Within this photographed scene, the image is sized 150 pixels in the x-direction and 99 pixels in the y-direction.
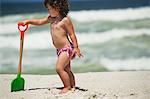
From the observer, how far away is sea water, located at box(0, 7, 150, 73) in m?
4.37

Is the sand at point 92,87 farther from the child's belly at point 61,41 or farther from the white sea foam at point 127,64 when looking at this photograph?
the white sea foam at point 127,64

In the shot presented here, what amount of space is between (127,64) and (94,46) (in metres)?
1.32

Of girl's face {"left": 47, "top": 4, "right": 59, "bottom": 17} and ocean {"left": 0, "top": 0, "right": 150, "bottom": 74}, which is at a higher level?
ocean {"left": 0, "top": 0, "right": 150, "bottom": 74}

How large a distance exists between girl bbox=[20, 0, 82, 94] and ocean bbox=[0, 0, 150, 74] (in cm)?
138

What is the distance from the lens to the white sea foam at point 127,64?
4082mm

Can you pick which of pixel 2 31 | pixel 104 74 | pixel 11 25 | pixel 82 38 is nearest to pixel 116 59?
pixel 104 74

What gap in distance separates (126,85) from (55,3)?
91cm

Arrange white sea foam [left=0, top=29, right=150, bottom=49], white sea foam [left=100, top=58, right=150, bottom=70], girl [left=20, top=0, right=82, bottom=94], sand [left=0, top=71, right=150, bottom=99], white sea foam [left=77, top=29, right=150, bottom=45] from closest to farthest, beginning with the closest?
sand [left=0, top=71, right=150, bottom=99] → girl [left=20, top=0, right=82, bottom=94] → white sea foam [left=100, top=58, right=150, bottom=70] → white sea foam [left=0, top=29, right=150, bottom=49] → white sea foam [left=77, top=29, right=150, bottom=45]

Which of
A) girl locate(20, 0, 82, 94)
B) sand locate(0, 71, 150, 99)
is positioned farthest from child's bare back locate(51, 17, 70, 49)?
sand locate(0, 71, 150, 99)

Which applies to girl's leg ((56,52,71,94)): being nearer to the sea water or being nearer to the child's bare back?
the child's bare back

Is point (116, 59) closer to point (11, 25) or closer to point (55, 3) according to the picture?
point (55, 3)

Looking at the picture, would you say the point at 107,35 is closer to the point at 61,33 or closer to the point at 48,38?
the point at 48,38

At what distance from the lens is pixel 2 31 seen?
21.5 feet

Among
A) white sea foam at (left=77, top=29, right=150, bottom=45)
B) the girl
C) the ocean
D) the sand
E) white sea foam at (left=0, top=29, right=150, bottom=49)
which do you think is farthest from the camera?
white sea foam at (left=77, top=29, right=150, bottom=45)
